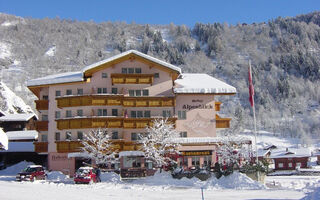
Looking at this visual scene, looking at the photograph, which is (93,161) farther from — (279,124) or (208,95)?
(279,124)

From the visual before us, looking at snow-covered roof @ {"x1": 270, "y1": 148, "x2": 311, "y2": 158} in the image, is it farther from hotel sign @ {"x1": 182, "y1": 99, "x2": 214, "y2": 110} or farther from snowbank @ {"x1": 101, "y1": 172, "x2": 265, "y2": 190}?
snowbank @ {"x1": 101, "y1": 172, "x2": 265, "y2": 190}

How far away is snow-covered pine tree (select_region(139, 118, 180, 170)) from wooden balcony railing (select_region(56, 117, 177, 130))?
195cm

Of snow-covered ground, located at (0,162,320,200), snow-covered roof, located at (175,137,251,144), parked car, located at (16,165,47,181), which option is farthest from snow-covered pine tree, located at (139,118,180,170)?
parked car, located at (16,165,47,181)

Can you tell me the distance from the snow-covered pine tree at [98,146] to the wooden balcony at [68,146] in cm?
93

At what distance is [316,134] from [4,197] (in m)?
188

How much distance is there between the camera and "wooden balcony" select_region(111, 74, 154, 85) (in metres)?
53.6

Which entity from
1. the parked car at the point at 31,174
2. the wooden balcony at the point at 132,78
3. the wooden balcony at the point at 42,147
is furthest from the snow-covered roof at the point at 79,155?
the wooden balcony at the point at 132,78

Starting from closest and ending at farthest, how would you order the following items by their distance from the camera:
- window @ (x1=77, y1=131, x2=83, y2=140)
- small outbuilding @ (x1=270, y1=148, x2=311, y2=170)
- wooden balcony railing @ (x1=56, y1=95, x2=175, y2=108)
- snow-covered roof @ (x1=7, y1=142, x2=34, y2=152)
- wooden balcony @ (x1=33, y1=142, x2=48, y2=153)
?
wooden balcony railing @ (x1=56, y1=95, x2=175, y2=108) → window @ (x1=77, y1=131, x2=83, y2=140) → wooden balcony @ (x1=33, y1=142, x2=48, y2=153) → snow-covered roof @ (x1=7, y1=142, x2=34, y2=152) → small outbuilding @ (x1=270, y1=148, x2=311, y2=170)

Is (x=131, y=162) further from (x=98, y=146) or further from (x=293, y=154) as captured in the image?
(x=293, y=154)

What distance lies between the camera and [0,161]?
61.3m

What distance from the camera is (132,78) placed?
177 feet

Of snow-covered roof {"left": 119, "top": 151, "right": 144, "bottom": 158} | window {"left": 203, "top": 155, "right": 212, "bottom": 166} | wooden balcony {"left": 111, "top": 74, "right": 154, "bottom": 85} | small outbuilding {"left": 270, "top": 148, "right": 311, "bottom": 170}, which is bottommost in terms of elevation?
small outbuilding {"left": 270, "top": 148, "right": 311, "bottom": 170}

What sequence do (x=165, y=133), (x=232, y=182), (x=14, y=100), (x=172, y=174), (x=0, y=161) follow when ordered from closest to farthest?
(x=232, y=182)
(x=172, y=174)
(x=165, y=133)
(x=0, y=161)
(x=14, y=100)

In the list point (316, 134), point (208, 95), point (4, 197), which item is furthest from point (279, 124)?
point (4, 197)
